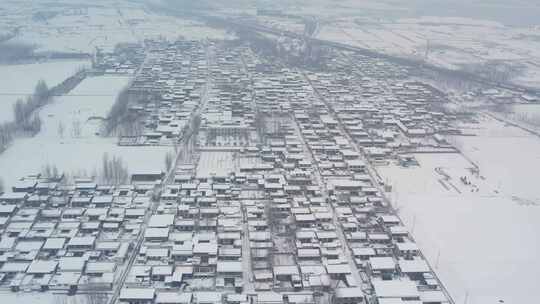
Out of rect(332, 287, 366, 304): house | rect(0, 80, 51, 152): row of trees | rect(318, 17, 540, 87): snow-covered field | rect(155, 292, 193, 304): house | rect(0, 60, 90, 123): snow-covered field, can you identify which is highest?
rect(318, 17, 540, 87): snow-covered field

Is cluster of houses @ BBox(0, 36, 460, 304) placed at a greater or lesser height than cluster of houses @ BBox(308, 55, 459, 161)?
lesser

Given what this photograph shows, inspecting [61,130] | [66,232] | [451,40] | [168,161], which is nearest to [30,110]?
[61,130]


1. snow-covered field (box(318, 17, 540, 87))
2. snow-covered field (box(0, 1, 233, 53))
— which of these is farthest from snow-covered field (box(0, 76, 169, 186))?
snow-covered field (box(318, 17, 540, 87))

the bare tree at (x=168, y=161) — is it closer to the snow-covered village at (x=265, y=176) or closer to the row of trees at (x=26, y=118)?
the snow-covered village at (x=265, y=176)

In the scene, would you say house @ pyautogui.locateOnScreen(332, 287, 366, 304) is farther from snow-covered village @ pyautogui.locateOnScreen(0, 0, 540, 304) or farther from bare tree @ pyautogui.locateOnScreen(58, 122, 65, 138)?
bare tree @ pyautogui.locateOnScreen(58, 122, 65, 138)

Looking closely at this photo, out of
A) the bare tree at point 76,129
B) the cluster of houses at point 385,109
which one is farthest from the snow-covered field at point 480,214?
the bare tree at point 76,129

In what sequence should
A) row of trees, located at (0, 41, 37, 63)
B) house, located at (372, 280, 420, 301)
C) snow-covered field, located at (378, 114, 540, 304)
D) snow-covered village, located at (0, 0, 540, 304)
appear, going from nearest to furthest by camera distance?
house, located at (372, 280, 420, 301), snow-covered village, located at (0, 0, 540, 304), snow-covered field, located at (378, 114, 540, 304), row of trees, located at (0, 41, 37, 63)

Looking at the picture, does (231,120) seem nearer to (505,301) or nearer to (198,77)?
(198,77)
